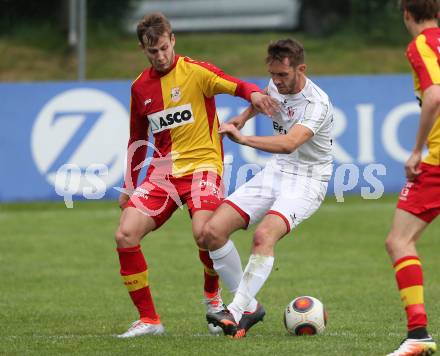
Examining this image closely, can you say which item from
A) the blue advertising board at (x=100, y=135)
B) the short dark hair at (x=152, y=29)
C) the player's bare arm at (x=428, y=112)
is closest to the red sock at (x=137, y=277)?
the short dark hair at (x=152, y=29)

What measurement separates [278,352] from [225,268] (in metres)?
1.15

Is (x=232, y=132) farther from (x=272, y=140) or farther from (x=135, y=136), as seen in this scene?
(x=135, y=136)

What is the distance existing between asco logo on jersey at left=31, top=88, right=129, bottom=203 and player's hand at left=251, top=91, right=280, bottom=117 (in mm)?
8697

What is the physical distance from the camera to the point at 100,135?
53.8 ft

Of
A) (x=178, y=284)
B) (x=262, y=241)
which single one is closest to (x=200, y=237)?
(x=262, y=241)

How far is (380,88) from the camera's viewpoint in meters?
17.1

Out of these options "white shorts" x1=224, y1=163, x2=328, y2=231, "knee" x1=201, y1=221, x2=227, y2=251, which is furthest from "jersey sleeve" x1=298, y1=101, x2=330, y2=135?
"knee" x1=201, y1=221, x2=227, y2=251

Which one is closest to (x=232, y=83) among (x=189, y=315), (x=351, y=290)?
(x=189, y=315)

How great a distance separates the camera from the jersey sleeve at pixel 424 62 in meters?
6.27

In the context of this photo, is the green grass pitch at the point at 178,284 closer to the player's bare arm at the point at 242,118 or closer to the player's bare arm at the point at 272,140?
the player's bare arm at the point at 272,140

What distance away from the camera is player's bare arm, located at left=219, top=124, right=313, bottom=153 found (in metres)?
7.30

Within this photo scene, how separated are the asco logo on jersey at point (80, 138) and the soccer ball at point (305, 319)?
8.88 m

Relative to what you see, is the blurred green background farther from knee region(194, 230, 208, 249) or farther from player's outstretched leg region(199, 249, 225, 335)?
knee region(194, 230, 208, 249)

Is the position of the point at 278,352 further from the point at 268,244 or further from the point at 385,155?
the point at 385,155
